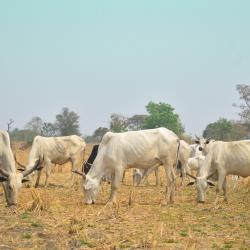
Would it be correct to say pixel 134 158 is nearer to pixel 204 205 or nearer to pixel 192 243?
pixel 204 205

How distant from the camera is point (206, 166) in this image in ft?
46.0

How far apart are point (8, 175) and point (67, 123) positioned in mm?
58801

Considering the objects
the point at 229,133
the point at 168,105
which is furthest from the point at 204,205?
the point at 168,105

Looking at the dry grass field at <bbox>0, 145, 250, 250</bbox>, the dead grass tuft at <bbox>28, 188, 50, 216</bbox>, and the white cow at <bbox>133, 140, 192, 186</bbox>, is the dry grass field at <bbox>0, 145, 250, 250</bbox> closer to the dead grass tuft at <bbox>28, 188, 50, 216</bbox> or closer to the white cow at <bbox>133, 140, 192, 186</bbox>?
the dead grass tuft at <bbox>28, 188, 50, 216</bbox>

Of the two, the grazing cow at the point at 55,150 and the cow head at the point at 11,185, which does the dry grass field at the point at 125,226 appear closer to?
the cow head at the point at 11,185

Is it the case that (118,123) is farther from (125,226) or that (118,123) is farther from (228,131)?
(125,226)

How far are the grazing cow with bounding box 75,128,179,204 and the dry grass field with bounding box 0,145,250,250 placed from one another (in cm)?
58

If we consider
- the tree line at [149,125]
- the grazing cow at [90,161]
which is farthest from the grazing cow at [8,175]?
the tree line at [149,125]

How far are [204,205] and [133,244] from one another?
5637 millimetres

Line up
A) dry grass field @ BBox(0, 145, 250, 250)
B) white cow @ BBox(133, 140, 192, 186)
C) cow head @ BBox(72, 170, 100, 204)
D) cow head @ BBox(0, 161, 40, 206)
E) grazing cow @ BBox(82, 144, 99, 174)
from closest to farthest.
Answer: dry grass field @ BBox(0, 145, 250, 250)
cow head @ BBox(0, 161, 40, 206)
cow head @ BBox(72, 170, 100, 204)
grazing cow @ BBox(82, 144, 99, 174)
white cow @ BBox(133, 140, 192, 186)

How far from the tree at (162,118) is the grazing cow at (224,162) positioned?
53545 millimetres

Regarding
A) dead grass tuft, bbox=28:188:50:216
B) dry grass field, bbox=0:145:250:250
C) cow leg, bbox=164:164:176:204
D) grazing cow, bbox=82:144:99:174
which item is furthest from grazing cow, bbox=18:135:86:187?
dead grass tuft, bbox=28:188:50:216

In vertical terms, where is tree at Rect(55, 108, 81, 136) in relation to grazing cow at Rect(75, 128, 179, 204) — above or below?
above

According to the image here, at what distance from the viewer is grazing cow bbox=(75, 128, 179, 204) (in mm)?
13438
